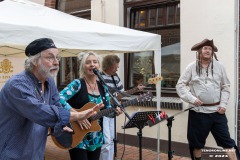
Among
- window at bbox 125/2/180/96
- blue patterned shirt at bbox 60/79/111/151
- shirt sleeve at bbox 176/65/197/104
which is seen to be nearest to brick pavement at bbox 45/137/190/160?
window at bbox 125/2/180/96

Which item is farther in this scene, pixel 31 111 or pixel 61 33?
pixel 61 33

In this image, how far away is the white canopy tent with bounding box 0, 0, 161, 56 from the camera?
3713 millimetres

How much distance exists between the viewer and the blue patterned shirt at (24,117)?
2055 mm

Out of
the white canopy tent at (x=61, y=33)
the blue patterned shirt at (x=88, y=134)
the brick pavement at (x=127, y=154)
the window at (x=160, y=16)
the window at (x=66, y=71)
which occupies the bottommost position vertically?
the brick pavement at (x=127, y=154)

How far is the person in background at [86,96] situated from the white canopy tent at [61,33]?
0.51m

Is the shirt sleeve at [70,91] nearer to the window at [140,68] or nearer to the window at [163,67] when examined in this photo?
the window at [163,67]

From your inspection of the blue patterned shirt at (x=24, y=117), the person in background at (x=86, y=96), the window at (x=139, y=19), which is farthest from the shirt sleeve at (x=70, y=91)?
the window at (x=139, y=19)

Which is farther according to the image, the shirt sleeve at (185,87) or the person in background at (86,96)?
the shirt sleeve at (185,87)

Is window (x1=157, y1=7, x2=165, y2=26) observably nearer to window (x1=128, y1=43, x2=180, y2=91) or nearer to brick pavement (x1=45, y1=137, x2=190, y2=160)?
window (x1=128, y1=43, x2=180, y2=91)

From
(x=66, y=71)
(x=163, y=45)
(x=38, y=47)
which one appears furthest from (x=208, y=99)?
(x=66, y=71)

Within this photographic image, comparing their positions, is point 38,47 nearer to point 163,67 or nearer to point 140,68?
point 163,67

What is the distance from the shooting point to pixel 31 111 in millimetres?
2049

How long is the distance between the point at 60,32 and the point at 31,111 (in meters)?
2.18

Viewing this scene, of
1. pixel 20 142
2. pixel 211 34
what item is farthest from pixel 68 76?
pixel 20 142
